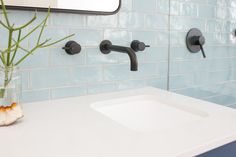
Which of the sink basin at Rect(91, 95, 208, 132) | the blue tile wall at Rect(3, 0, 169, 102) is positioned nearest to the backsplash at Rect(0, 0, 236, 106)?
the blue tile wall at Rect(3, 0, 169, 102)

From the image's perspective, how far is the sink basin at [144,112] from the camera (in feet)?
3.24

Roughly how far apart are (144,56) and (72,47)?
1.29 feet

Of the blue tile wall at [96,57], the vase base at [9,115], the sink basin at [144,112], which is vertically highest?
the blue tile wall at [96,57]

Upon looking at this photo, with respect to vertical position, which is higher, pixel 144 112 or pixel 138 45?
pixel 138 45

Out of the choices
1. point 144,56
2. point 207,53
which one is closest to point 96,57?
point 144,56

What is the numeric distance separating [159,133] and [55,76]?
50 cm

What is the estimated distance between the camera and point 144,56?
47.9 inches

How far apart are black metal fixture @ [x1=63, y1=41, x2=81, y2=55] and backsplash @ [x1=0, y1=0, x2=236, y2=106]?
0.08 ft

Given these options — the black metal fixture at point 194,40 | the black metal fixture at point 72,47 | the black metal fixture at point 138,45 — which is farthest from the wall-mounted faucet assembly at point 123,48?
the black metal fixture at point 194,40

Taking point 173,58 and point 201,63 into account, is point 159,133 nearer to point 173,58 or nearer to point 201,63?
point 173,58

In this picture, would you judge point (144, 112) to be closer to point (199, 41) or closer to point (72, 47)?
point (72, 47)

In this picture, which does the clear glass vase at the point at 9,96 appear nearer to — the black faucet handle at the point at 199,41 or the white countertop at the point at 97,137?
the white countertop at the point at 97,137

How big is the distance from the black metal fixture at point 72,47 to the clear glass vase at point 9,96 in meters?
0.24

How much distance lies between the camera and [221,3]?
1540mm
